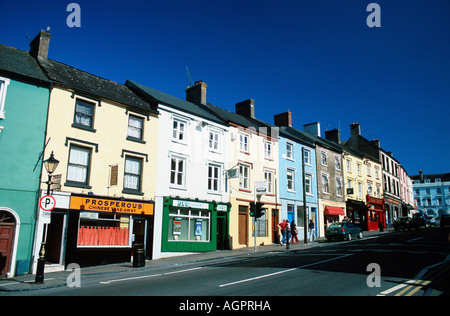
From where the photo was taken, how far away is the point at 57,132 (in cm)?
1645

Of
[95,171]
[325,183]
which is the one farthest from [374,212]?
[95,171]

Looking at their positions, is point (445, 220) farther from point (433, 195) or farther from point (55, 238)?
point (433, 195)

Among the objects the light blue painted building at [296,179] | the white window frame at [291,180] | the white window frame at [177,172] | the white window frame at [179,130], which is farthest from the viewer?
the white window frame at [291,180]

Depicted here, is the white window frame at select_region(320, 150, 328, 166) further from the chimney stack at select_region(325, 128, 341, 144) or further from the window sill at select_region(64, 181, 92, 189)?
the window sill at select_region(64, 181, 92, 189)

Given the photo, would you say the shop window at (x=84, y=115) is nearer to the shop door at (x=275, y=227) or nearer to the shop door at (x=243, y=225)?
the shop door at (x=243, y=225)

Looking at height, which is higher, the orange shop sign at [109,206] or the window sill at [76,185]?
the window sill at [76,185]

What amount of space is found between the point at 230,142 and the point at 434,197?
8214 centimetres

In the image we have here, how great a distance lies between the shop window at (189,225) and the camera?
68.0 feet

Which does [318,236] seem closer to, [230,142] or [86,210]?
[230,142]

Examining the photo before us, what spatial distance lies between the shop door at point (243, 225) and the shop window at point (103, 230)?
929cm

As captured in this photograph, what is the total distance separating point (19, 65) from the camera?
16703 mm

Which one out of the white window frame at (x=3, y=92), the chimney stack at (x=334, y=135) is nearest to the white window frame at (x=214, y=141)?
the white window frame at (x=3, y=92)
